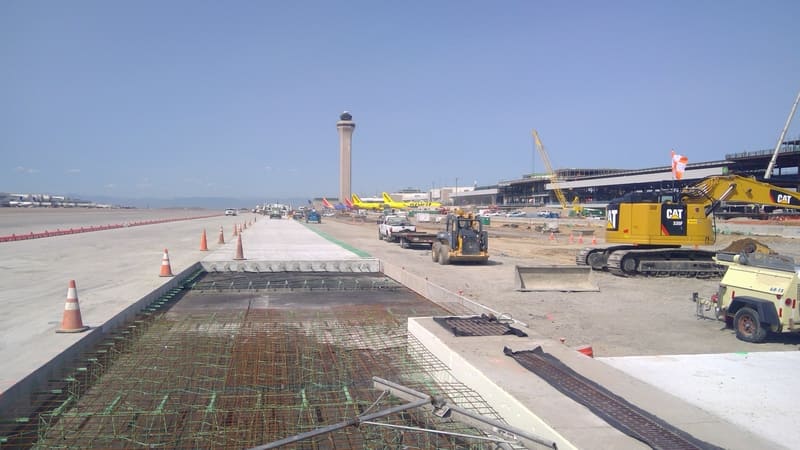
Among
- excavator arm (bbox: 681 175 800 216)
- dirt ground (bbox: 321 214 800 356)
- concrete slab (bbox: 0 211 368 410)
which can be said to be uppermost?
excavator arm (bbox: 681 175 800 216)

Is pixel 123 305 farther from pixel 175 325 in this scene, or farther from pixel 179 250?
pixel 179 250

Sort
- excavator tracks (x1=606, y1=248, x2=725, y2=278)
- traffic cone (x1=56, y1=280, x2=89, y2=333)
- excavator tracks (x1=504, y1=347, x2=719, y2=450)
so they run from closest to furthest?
excavator tracks (x1=504, y1=347, x2=719, y2=450) < traffic cone (x1=56, y1=280, x2=89, y2=333) < excavator tracks (x1=606, y1=248, x2=725, y2=278)

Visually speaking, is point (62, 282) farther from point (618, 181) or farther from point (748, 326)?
point (618, 181)

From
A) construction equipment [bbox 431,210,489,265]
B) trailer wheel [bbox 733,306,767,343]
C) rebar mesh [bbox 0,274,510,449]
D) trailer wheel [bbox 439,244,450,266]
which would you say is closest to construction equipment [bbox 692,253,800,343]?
trailer wheel [bbox 733,306,767,343]

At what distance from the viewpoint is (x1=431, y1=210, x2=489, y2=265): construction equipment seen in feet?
72.9

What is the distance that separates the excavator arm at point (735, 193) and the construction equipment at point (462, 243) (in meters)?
7.32

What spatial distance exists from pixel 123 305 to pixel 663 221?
640 inches

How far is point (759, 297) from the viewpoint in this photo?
9.93 meters

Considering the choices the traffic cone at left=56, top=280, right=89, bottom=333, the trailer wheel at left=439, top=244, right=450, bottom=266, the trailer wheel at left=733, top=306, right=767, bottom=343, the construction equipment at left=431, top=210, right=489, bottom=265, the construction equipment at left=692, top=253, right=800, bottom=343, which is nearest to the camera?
the traffic cone at left=56, top=280, right=89, bottom=333

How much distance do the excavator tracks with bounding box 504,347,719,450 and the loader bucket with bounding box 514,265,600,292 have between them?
9792 millimetres

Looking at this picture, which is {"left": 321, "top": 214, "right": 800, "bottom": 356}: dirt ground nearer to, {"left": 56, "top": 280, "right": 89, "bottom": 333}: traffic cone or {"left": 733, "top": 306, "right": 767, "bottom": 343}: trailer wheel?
{"left": 733, "top": 306, "right": 767, "bottom": 343}: trailer wheel

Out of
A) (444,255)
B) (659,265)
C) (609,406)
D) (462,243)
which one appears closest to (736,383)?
(609,406)

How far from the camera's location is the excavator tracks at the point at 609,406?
175 inches

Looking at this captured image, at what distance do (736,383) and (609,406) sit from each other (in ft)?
10.0
